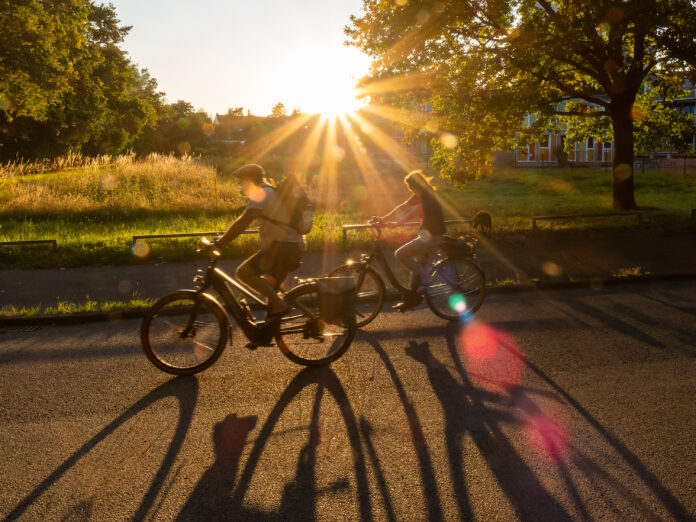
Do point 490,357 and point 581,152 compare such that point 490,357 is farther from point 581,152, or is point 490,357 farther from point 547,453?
point 581,152

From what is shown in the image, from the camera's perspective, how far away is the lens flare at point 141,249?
36.5 feet

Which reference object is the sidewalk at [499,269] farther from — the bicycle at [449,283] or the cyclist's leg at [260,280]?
the cyclist's leg at [260,280]

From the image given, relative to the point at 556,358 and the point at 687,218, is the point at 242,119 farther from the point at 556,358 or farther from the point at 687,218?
the point at 556,358

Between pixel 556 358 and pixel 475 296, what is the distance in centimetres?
174

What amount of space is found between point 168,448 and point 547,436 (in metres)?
2.54

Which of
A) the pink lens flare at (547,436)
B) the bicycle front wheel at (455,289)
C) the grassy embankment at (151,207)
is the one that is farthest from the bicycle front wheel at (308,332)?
the grassy embankment at (151,207)

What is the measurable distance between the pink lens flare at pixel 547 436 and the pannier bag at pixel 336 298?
1842mm

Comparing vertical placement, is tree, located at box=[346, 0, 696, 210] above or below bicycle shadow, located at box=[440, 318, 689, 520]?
above

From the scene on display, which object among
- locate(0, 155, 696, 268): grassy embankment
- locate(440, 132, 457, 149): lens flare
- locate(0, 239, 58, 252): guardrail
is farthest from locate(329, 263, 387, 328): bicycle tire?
locate(440, 132, 457, 149): lens flare

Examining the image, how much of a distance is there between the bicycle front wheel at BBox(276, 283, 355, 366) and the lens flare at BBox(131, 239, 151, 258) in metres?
6.53

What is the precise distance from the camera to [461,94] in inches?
551

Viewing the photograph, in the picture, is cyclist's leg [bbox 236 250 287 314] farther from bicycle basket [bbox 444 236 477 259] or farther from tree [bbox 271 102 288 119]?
tree [bbox 271 102 288 119]

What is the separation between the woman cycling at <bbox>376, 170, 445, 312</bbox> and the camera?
22.5 feet

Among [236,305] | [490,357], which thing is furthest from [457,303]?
[236,305]
